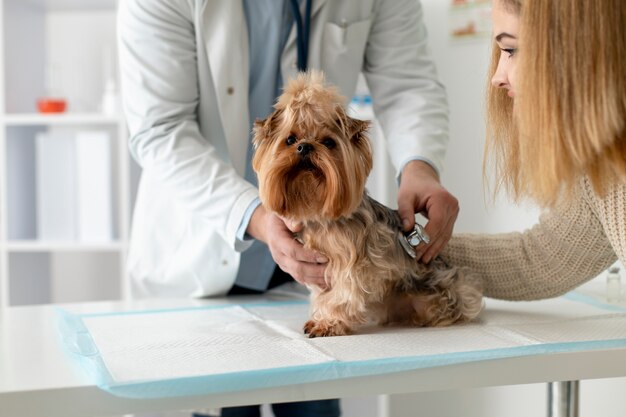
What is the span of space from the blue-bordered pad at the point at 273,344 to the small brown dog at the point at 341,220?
0.17 ft

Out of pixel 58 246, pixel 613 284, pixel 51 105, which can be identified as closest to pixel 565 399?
pixel 613 284

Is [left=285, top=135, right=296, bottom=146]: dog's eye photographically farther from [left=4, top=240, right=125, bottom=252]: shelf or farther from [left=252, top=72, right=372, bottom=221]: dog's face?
[left=4, top=240, right=125, bottom=252]: shelf

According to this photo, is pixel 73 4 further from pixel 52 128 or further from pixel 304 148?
pixel 304 148

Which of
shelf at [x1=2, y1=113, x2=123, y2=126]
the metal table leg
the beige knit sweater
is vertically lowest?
the metal table leg

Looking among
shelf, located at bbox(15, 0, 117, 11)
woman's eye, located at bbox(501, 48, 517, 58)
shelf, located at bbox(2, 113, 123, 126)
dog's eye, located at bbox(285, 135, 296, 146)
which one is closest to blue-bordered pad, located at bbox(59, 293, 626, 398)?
dog's eye, located at bbox(285, 135, 296, 146)

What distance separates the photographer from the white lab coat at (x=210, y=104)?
174 centimetres

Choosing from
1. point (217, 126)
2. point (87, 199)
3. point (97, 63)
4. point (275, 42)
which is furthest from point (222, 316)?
point (97, 63)

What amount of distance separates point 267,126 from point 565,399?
835 millimetres

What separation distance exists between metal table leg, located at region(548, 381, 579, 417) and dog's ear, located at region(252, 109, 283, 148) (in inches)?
30.6

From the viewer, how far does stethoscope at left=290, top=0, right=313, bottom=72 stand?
1.83 meters

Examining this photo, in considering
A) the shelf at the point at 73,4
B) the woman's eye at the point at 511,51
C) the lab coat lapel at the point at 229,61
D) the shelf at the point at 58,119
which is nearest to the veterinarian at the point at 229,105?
the lab coat lapel at the point at 229,61

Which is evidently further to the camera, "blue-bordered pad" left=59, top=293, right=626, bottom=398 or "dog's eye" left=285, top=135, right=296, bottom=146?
"dog's eye" left=285, top=135, right=296, bottom=146

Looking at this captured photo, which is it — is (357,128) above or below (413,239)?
above

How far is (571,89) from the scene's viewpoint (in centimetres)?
117
